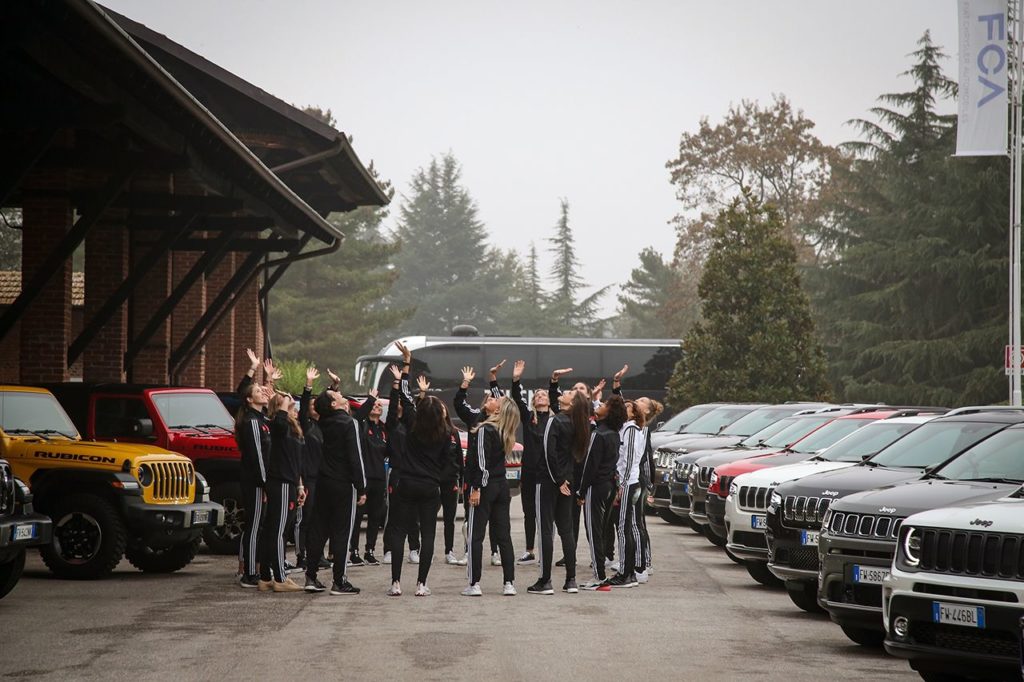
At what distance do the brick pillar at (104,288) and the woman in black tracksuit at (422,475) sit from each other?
12.8 metres

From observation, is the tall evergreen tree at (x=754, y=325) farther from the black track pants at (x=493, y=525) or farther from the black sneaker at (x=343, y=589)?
the black sneaker at (x=343, y=589)

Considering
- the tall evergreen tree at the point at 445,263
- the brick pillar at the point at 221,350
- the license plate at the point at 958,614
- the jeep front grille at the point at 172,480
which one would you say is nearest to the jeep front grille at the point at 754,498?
the jeep front grille at the point at 172,480

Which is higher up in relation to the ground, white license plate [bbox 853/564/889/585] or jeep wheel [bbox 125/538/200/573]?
white license plate [bbox 853/564/889/585]

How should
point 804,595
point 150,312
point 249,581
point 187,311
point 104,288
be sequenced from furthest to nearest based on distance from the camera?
point 187,311
point 150,312
point 104,288
point 249,581
point 804,595

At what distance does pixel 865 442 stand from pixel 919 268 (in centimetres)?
3771

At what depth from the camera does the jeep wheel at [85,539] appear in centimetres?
1476

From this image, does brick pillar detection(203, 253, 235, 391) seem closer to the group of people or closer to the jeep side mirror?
the jeep side mirror

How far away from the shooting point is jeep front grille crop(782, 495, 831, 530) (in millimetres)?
12289

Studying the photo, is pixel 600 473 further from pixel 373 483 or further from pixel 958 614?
pixel 958 614

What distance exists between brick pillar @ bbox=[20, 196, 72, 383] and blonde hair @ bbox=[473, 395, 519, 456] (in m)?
10.4

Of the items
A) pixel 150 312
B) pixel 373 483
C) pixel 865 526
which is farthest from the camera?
pixel 150 312

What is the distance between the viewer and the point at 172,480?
606 inches

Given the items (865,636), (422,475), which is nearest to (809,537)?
(865,636)

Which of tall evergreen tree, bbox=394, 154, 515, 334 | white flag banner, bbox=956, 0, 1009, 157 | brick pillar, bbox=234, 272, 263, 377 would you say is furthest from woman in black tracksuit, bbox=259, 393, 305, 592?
tall evergreen tree, bbox=394, 154, 515, 334
